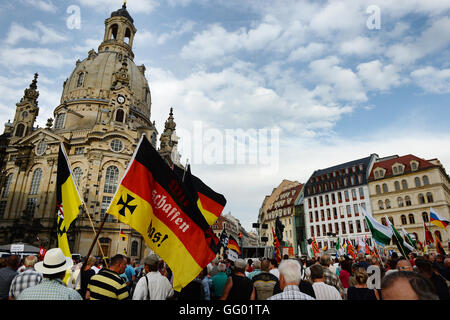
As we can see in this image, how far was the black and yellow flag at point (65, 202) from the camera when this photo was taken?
627cm

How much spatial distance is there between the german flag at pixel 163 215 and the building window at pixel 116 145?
42.0 m

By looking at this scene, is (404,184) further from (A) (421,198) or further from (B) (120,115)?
(B) (120,115)

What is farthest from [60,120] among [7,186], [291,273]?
[291,273]

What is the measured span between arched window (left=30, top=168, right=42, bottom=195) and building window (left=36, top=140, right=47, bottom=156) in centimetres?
294

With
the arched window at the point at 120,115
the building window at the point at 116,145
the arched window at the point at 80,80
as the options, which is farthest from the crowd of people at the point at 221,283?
the arched window at the point at 80,80

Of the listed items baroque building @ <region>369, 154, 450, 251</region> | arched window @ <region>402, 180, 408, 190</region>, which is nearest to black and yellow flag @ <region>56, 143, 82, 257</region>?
baroque building @ <region>369, 154, 450, 251</region>

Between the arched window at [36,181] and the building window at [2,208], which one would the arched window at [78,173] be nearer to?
the arched window at [36,181]

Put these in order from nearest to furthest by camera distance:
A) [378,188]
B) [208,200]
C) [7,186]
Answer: [208,200], [7,186], [378,188]

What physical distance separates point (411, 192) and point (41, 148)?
213ft

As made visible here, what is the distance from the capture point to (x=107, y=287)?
436 centimetres

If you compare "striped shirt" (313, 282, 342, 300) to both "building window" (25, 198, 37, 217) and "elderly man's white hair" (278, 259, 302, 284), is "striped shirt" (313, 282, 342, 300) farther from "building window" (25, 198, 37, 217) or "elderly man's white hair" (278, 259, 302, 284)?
"building window" (25, 198, 37, 217)
